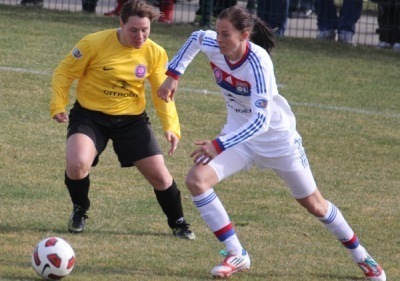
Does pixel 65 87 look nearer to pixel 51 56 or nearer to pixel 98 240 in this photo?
pixel 98 240

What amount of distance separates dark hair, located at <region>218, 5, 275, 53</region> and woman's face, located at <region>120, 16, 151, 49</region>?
60cm

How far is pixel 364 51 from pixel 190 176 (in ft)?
30.9

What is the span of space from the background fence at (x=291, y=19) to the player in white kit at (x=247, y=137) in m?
9.86

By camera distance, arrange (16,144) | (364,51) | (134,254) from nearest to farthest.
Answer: (134,254) < (16,144) < (364,51)

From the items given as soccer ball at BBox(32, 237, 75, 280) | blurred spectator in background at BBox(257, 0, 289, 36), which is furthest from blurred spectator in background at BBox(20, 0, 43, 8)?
soccer ball at BBox(32, 237, 75, 280)

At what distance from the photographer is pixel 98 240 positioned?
733cm

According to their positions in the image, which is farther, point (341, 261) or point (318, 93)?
point (318, 93)

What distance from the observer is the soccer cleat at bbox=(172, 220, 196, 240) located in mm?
7543

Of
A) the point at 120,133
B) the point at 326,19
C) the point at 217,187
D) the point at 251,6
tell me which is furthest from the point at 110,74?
the point at 251,6

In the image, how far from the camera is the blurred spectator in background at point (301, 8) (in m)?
18.4

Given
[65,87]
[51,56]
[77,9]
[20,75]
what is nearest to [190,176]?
[65,87]

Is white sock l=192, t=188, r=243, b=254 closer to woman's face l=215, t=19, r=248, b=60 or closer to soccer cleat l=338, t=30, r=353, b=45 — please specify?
woman's face l=215, t=19, r=248, b=60

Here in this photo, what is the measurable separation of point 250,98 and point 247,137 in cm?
32

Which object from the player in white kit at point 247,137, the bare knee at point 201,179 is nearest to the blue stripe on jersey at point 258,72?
the player in white kit at point 247,137
